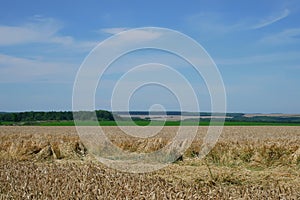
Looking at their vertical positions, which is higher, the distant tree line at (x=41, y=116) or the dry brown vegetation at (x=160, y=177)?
the distant tree line at (x=41, y=116)

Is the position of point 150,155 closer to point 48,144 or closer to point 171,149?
point 171,149

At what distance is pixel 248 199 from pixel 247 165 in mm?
8572

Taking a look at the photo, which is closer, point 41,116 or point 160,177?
point 160,177

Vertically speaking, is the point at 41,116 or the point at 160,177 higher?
the point at 41,116

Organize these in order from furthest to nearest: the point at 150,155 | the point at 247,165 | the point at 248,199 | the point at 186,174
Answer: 1. the point at 150,155
2. the point at 247,165
3. the point at 186,174
4. the point at 248,199

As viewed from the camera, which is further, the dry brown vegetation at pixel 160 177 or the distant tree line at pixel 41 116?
the distant tree line at pixel 41 116

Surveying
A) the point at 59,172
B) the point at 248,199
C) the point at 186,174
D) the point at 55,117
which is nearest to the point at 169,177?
the point at 186,174

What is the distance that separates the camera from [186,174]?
11.5 meters

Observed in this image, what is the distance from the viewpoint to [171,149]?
17.4m

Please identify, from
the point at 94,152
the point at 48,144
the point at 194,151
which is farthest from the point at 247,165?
the point at 48,144

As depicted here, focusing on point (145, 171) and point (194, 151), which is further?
point (194, 151)

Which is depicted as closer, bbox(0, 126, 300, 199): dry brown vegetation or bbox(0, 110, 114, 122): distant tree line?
bbox(0, 126, 300, 199): dry brown vegetation

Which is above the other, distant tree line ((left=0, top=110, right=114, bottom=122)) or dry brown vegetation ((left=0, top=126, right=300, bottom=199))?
distant tree line ((left=0, top=110, right=114, bottom=122))

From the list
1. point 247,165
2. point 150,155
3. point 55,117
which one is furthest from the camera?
point 55,117
